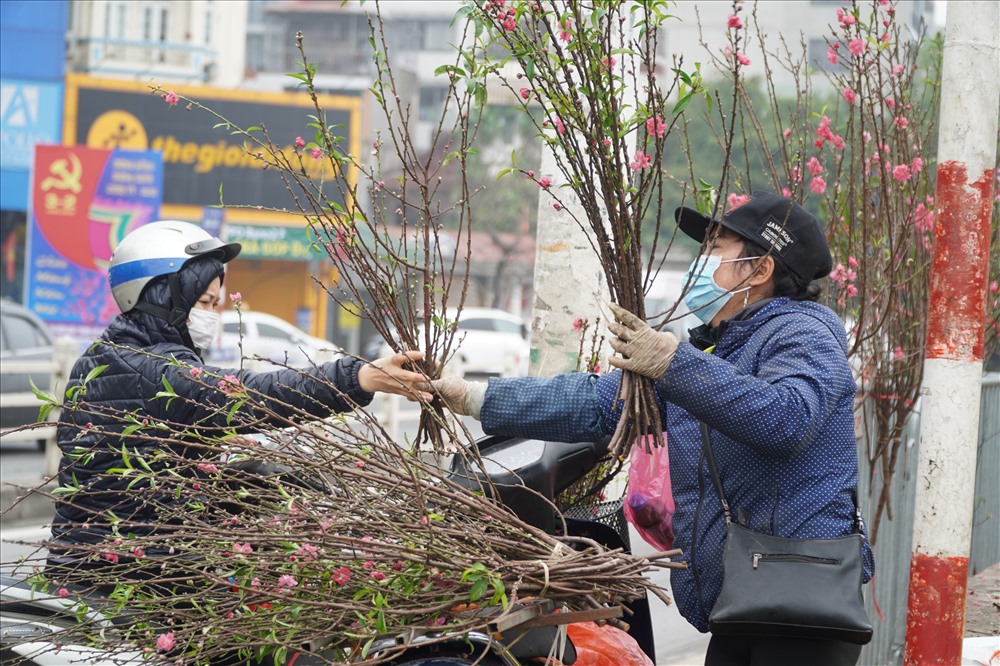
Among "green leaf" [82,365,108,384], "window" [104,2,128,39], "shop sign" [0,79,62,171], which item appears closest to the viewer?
"green leaf" [82,365,108,384]

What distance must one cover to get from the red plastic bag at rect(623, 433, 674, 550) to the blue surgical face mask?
1.45ft

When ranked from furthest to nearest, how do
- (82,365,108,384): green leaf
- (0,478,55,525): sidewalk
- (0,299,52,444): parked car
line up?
(0,299,52,444): parked car < (0,478,55,525): sidewalk < (82,365,108,384): green leaf

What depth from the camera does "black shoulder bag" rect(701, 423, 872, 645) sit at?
244 centimetres

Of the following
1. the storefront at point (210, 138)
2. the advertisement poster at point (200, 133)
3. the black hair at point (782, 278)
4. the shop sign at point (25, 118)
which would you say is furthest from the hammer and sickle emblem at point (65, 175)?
the black hair at point (782, 278)

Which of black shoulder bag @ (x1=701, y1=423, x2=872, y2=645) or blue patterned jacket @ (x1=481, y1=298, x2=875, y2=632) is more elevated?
blue patterned jacket @ (x1=481, y1=298, x2=875, y2=632)

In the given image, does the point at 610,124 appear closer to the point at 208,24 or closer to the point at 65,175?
the point at 65,175

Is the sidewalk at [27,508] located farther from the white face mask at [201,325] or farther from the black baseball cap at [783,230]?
the black baseball cap at [783,230]

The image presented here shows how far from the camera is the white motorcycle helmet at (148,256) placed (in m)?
3.26

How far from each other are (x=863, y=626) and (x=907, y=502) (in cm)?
337

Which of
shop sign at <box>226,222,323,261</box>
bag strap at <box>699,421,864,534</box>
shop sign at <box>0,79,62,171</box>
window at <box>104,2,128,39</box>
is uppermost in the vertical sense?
window at <box>104,2,128,39</box>

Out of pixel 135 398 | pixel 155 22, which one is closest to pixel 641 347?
pixel 135 398

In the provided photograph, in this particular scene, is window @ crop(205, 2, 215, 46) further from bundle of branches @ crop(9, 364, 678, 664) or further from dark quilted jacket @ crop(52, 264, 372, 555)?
bundle of branches @ crop(9, 364, 678, 664)

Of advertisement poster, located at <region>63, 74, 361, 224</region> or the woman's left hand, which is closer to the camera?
the woman's left hand

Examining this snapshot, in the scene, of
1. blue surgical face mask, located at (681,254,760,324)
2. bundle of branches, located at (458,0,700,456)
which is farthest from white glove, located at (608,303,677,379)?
blue surgical face mask, located at (681,254,760,324)
